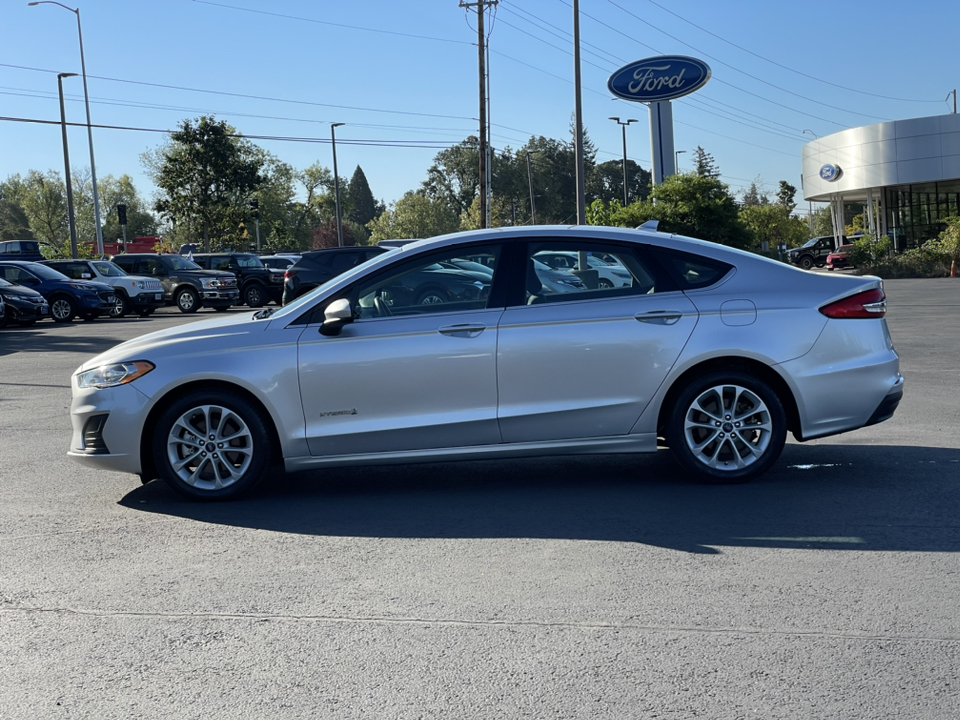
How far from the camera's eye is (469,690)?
A: 365 centimetres

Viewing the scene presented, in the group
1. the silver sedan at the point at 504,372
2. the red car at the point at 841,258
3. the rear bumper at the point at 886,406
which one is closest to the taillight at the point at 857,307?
the silver sedan at the point at 504,372

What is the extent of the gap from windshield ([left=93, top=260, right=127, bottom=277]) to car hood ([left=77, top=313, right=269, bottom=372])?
81.6 ft

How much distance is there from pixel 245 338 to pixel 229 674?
297cm

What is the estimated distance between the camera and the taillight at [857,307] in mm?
6559

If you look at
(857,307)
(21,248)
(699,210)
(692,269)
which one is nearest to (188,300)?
(21,248)

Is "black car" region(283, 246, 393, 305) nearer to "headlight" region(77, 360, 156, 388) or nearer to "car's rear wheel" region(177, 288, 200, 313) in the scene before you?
"car's rear wheel" region(177, 288, 200, 313)

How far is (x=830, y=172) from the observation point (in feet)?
198

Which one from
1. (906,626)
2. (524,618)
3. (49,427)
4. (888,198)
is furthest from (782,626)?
(888,198)

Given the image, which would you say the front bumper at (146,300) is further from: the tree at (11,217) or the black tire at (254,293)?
the tree at (11,217)

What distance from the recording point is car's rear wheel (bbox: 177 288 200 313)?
105ft

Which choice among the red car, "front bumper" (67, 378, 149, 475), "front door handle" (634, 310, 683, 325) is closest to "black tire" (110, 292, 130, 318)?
"front bumper" (67, 378, 149, 475)

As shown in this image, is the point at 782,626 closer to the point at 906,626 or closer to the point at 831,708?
the point at 906,626

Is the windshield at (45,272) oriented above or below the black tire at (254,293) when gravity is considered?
above

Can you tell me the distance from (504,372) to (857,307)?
223 cm
